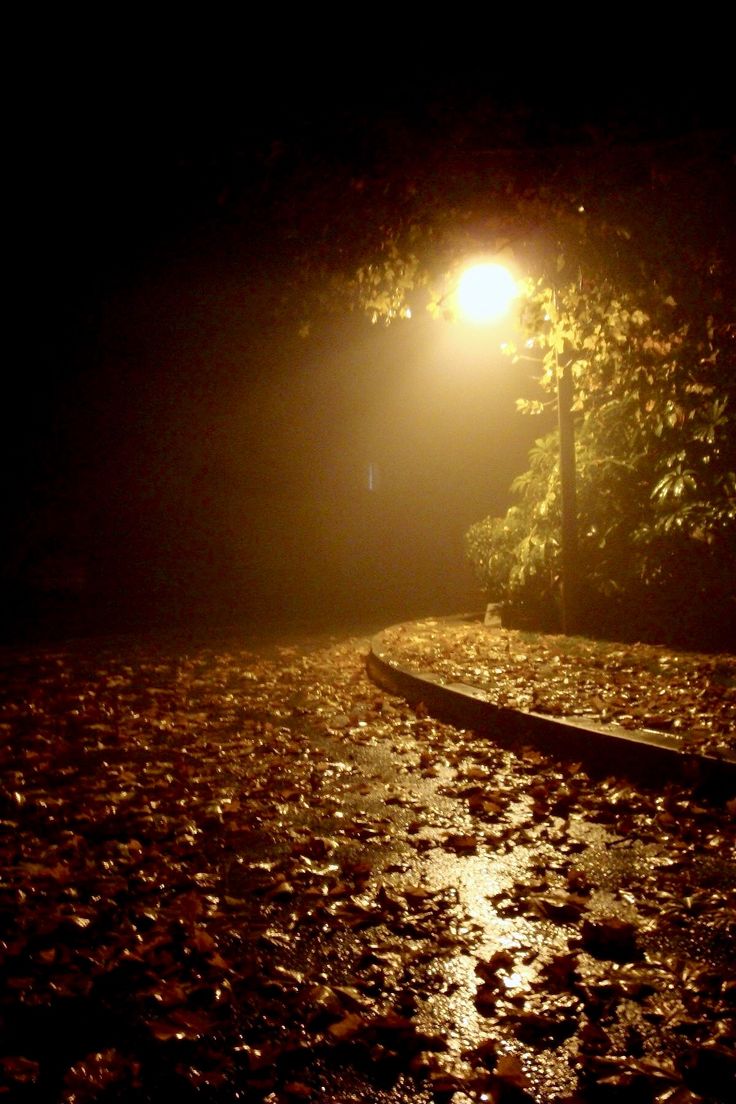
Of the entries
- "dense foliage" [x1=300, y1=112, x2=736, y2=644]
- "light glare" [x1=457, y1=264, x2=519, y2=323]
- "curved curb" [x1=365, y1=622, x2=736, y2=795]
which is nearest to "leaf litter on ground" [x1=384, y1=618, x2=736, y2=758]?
"curved curb" [x1=365, y1=622, x2=736, y2=795]

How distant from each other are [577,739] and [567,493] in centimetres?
468

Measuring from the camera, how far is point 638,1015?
2346 mm

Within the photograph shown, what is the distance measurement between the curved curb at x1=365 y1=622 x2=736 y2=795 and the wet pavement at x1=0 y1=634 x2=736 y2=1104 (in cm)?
12

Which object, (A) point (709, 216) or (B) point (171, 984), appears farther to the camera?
(A) point (709, 216)

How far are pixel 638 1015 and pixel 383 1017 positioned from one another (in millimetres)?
805

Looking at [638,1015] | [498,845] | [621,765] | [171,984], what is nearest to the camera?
[638,1015]

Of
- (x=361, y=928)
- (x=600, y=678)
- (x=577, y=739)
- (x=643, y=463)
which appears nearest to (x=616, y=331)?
(x=643, y=463)

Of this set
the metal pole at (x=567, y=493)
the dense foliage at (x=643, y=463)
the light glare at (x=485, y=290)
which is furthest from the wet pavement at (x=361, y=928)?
the light glare at (x=485, y=290)

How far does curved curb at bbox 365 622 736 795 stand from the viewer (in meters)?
4.28

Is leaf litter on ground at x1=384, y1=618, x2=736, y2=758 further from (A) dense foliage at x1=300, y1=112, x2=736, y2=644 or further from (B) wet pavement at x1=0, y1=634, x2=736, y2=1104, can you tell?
(A) dense foliage at x1=300, y1=112, x2=736, y2=644

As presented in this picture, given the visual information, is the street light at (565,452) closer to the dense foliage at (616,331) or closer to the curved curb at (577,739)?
the dense foliage at (616,331)

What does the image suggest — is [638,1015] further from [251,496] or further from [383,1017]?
[251,496]

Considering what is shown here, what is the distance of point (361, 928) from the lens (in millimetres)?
3014

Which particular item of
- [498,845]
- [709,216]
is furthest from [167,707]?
[709,216]
